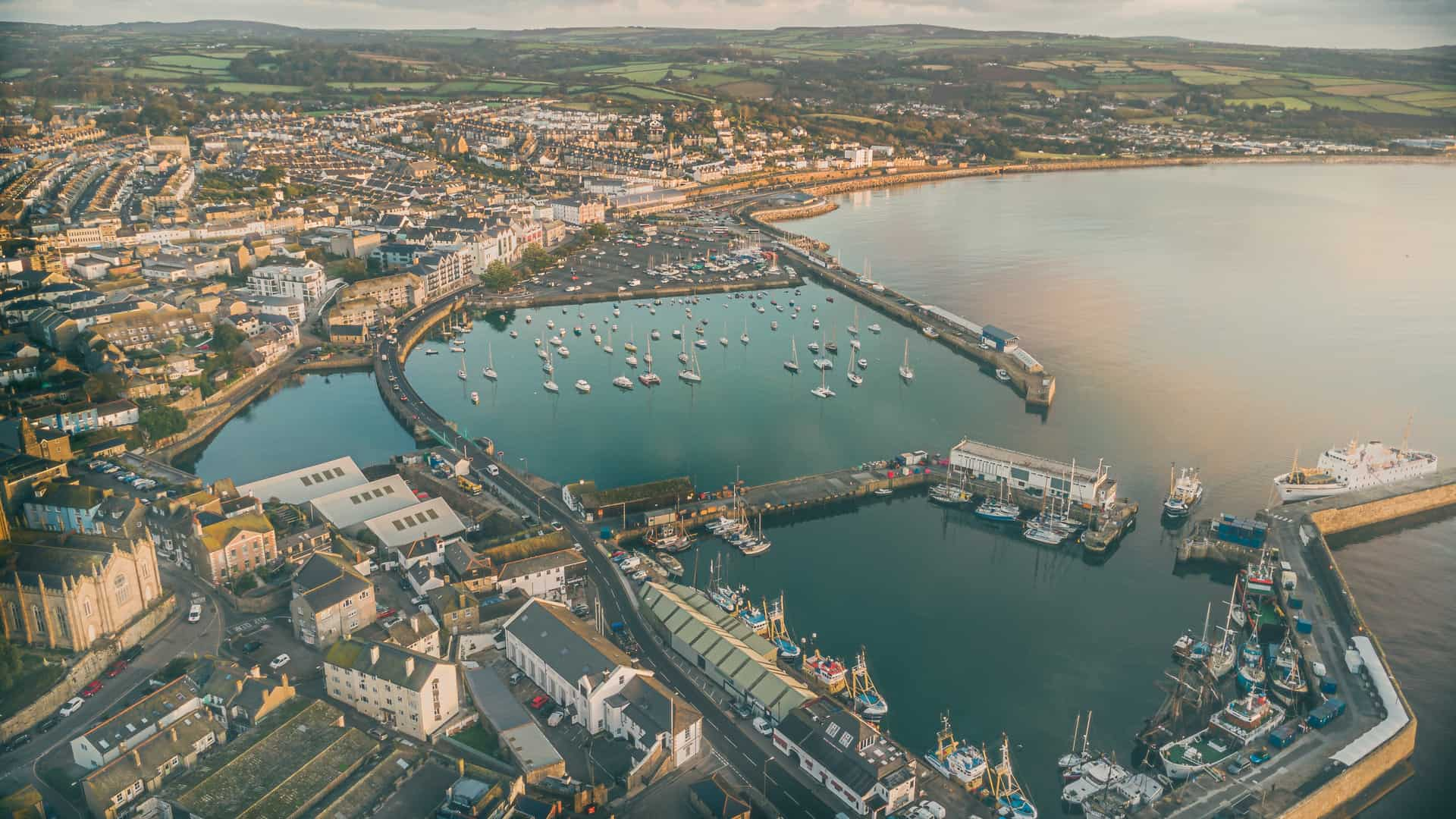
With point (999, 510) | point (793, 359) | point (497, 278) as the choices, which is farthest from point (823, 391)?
point (497, 278)

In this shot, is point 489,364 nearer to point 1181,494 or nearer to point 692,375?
point 692,375

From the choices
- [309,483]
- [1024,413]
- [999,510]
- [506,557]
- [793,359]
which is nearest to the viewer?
[506,557]

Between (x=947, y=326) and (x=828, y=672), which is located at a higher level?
(x=947, y=326)

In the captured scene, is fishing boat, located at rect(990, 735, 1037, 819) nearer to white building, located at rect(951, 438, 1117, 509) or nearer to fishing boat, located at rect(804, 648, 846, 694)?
fishing boat, located at rect(804, 648, 846, 694)

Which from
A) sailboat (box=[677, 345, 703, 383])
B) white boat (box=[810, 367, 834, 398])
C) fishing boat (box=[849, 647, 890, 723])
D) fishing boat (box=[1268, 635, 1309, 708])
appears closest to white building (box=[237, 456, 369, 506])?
fishing boat (box=[849, 647, 890, 723])

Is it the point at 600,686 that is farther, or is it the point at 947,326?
the point at 947,326

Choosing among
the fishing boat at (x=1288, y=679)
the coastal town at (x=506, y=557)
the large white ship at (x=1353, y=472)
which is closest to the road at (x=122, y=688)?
the coastal town at (x=506, y=557)

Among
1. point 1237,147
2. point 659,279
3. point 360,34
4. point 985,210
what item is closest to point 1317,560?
point 659,279

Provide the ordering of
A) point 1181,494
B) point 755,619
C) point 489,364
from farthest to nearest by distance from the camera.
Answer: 1. point 489,364
2. point 1181,494
3. point 755,619
